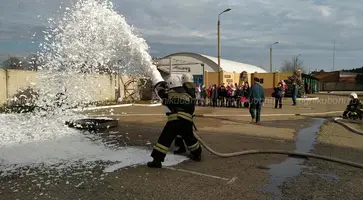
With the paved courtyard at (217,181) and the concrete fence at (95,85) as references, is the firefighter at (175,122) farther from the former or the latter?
the concrete fence at (95,85)

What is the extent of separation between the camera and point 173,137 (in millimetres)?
5789

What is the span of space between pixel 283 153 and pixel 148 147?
2971mm

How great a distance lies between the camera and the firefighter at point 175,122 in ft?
18.4

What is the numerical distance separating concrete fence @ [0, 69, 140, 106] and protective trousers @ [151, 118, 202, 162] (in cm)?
1260

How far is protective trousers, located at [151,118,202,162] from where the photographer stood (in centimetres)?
561

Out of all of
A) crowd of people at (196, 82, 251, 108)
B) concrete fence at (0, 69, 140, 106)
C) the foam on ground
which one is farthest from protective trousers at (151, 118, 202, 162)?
crowd of people at (196, 82, 251, 108)

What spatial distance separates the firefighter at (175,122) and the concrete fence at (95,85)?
1235 cm

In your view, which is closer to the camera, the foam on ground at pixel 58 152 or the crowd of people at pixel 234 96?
the foam on ground at pixel 58 152

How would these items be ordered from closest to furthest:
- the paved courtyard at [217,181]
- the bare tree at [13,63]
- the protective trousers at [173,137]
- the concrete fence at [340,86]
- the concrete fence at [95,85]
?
1. the paved courtyard at [217,181]
2. the protective trousers at [173,137]
3. the bare tree at [13,63]
4. the concrete fence at [95,85]
5. the concrete fence at [340,86]

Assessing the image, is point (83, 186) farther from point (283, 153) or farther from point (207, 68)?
point (207, 68)

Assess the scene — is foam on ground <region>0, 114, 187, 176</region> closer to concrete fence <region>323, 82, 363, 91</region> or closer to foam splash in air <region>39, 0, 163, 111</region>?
foam splash in air <region>39, 0, 163, 111</region>

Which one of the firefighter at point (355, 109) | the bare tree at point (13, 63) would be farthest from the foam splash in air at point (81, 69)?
the firefighter at point (355, 109)

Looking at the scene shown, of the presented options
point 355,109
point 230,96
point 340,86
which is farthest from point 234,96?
point 340,86

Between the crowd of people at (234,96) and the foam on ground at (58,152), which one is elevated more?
the crowd of people at (234,96)
